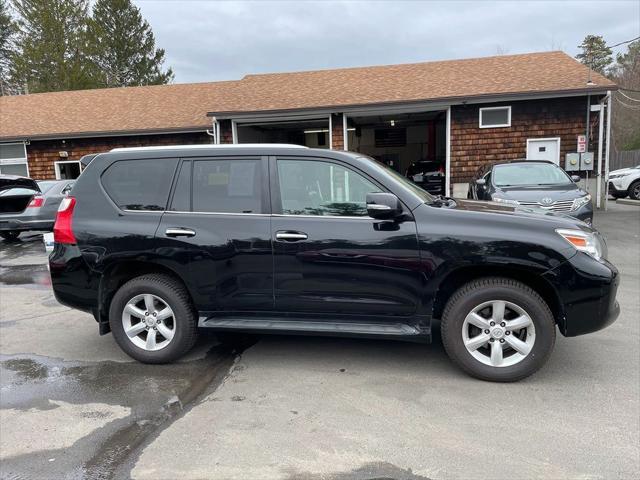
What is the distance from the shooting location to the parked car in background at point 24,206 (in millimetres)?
10688

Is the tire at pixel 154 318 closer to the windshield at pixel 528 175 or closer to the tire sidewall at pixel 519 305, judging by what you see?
the tire sidewall at pixel 519 305

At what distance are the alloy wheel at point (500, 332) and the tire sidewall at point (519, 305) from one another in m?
0.03

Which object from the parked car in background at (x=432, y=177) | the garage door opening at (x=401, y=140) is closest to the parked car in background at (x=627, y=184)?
the parked car in background at (x=432, y=177)

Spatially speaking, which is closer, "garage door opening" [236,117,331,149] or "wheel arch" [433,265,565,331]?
"wheel arch" [433,265,565,331]

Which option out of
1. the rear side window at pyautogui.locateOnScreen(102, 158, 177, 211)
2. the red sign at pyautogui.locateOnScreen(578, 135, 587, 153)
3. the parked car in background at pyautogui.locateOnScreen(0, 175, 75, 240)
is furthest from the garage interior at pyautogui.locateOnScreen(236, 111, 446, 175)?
the rear side window at pyautogui.locateOnScreen(102, 158, 177, 211)

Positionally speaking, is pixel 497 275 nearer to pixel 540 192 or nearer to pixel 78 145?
pixel 540 192

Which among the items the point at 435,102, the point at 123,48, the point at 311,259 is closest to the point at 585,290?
the point at 311,259

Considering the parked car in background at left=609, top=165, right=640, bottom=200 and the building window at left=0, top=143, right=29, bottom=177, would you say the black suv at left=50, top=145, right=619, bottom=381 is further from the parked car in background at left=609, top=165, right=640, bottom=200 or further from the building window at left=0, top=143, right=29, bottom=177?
the building window at left=0, top=143, right=29, bottom=177

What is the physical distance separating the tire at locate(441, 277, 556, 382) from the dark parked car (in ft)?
15.0

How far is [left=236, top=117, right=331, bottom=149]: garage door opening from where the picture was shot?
19578 mm

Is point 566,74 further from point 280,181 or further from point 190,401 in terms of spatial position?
point 190,401

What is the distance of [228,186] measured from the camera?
160 inches

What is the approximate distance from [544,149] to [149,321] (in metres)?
13.6

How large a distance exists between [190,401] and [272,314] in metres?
0.91
